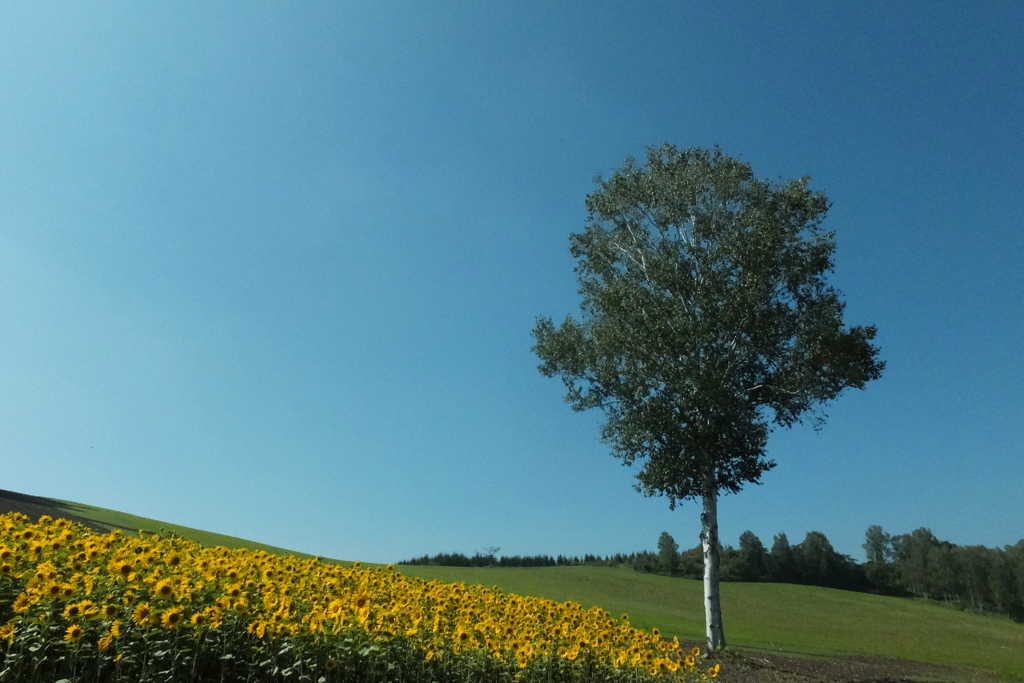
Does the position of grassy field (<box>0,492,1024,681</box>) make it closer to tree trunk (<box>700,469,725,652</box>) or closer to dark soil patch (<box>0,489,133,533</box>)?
dark soil patch (<box>0,489,133,533</box>)

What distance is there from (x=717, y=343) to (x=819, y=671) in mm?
9707

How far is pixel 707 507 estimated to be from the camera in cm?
2058

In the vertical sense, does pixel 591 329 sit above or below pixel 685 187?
below

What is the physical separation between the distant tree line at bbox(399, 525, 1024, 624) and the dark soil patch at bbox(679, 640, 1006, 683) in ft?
149

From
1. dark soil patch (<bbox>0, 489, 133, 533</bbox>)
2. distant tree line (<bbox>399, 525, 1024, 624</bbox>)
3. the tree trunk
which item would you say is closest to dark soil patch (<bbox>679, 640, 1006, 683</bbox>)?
the tree trunk

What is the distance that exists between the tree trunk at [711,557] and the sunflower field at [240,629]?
37.0 feet

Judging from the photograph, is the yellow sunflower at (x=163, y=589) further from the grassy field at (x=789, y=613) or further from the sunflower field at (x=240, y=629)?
the grassy field at (x=789, y=613)

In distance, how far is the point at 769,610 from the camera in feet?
156

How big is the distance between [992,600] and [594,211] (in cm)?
7697

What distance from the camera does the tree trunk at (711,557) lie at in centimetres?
1925

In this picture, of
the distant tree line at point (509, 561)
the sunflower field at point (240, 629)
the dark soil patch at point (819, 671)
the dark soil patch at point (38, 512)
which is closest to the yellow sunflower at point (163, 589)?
the sunflower field at point (240, 629)

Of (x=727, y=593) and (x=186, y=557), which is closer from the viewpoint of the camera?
(x=186, y=557)

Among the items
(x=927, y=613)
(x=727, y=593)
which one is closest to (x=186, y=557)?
(x=727, y=593)

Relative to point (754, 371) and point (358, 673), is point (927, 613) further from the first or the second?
point (358, 673)
